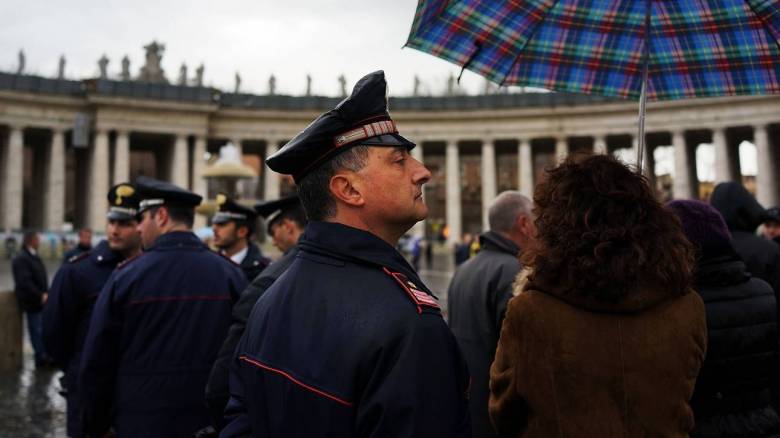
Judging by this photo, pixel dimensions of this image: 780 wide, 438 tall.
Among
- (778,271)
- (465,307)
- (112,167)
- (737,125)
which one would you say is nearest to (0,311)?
(465,307)

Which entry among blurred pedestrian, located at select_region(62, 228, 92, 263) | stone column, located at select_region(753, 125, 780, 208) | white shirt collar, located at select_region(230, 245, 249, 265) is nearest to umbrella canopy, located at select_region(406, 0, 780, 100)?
white shirt collar, located at select_region(230, 245, 249, 265)

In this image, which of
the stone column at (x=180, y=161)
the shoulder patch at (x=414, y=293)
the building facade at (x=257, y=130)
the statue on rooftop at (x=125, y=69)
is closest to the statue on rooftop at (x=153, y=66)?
the statue on rooftop at (x=125, y=69)

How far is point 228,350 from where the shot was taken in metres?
3.93

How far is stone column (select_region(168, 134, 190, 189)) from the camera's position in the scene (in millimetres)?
49375

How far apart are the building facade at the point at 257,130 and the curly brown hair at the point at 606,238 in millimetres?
44052

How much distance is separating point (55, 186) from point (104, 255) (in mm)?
45931

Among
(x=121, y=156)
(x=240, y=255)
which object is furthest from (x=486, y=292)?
(x=121, y=156)

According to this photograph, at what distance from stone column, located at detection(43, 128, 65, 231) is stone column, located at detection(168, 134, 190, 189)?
7.61 metres

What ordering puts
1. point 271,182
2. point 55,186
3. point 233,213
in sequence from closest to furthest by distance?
point 233,213
point 55,186
point 271,182

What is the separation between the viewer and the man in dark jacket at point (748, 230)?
493 centimetres

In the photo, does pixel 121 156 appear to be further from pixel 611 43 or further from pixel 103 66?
pixel 611 43

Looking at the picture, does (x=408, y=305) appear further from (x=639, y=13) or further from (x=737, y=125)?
(x=737, y=125)

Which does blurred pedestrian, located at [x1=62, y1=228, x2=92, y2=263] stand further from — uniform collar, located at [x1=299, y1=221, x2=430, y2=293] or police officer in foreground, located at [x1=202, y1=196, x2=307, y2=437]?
uniform collar, located at [x1=299, y1=221, x2=430, y2=293]

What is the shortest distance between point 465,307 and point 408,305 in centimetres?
297
